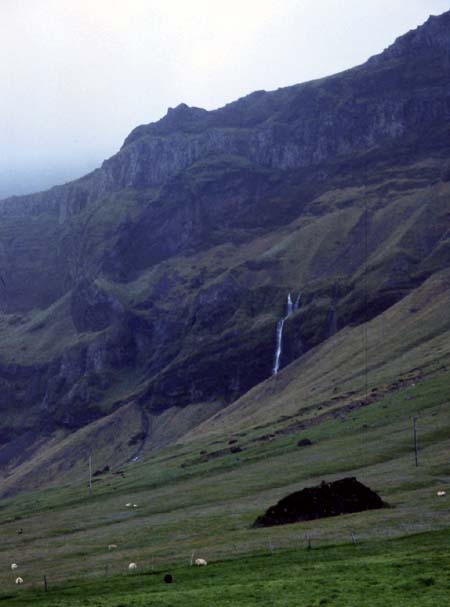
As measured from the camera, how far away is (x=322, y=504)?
101 metres

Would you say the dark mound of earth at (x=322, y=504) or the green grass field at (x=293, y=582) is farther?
the dark mound of earth at (x=322, y=504)

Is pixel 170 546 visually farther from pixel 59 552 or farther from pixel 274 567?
pixel 274 567

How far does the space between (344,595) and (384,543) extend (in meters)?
20.5

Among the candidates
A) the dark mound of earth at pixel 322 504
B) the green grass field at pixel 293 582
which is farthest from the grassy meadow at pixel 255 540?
the dark mound of earth at pixel 322 504

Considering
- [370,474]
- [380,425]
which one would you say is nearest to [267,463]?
[380,425]

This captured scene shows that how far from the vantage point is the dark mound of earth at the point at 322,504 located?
328 ft

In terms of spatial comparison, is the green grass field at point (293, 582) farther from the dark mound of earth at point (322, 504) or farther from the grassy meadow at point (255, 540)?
the dark mound of earth at point (322, 504)

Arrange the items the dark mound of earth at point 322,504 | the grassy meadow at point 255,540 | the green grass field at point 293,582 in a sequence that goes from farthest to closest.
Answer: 1. the dark mound of earth at point 322,504
2. the grassy meadow at point 255,540
3. the green grass field at point 293,582

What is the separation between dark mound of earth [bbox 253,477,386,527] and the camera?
328ft

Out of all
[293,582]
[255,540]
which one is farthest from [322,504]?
[293,582]

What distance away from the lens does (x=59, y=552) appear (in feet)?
348

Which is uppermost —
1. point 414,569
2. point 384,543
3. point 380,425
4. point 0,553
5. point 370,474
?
point 414,569

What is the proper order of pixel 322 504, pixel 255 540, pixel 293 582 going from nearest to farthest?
pixel 293 582 → pixel 255 540 → pixel 322 504

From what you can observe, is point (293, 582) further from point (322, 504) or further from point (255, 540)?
point (322, 504)
